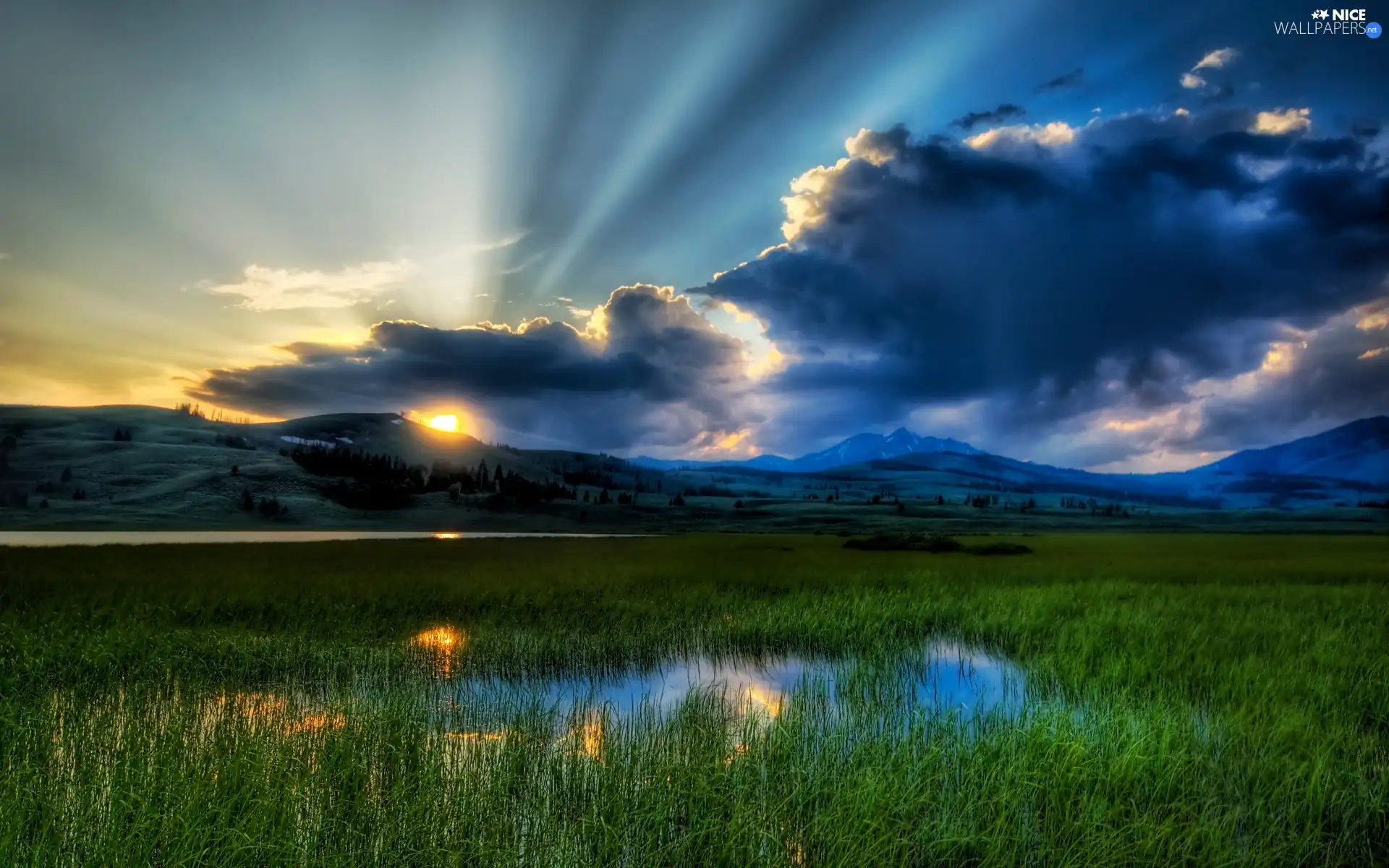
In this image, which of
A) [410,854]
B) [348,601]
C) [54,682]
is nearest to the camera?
[410,854]

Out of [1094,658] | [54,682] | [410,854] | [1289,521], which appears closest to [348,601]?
[54,682]

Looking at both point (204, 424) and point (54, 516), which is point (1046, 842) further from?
point (204, 424)

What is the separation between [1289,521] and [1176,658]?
566 ft

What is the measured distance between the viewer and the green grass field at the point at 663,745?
21.1ft

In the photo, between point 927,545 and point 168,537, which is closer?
point 927,545

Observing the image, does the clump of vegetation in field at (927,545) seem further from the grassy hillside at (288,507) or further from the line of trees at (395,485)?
the line of trees at (395,485)

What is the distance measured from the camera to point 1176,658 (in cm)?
1430

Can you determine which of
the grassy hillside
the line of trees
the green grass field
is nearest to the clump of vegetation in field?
the green grass field

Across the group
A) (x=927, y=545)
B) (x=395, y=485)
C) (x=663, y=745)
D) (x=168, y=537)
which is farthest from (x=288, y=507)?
(x=663, y=745)

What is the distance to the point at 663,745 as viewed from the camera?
8.69 metres

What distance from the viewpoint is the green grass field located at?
645cm

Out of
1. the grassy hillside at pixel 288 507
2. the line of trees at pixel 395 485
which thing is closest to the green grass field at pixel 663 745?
the grassy hillside at pixel 288 507

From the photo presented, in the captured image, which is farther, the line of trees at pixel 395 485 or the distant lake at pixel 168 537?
the line of trees at pixel 395 485

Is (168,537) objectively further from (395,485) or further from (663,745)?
(663,745)
